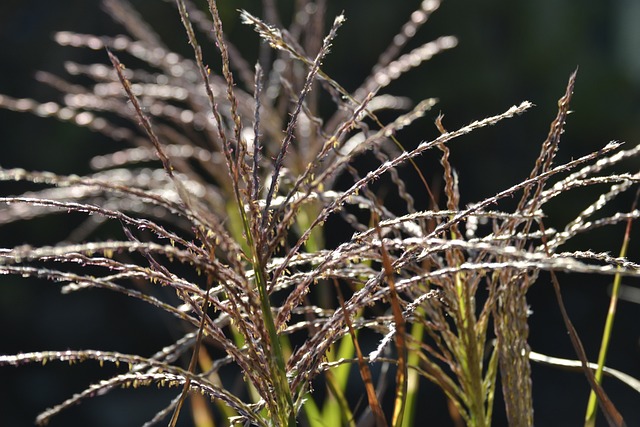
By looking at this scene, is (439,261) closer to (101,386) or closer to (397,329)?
(397,329)

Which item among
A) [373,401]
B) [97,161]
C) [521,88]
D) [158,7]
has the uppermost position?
[158,7]

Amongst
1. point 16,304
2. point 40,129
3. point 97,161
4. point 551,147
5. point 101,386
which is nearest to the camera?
point 101,386

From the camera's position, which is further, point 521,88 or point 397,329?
point 521,88

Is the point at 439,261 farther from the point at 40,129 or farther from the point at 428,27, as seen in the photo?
the point at 40,129

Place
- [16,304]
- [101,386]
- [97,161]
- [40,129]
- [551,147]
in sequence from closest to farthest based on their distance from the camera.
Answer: [101,386], [551,147], [97,161], [16,304], [40,129]

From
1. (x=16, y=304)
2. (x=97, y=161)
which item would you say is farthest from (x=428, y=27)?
(x=97, y=161)

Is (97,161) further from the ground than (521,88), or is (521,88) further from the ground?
(521,88)
